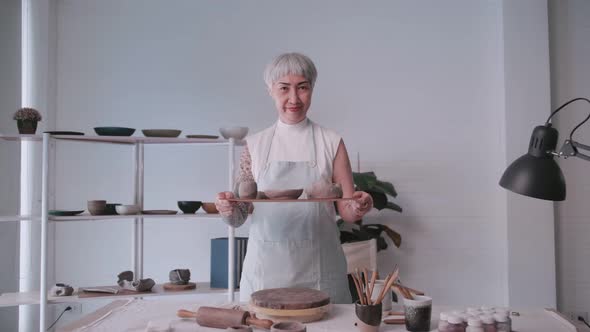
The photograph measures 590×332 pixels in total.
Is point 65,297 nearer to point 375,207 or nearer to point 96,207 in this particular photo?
point 96,207

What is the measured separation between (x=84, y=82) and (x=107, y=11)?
0.57 meters

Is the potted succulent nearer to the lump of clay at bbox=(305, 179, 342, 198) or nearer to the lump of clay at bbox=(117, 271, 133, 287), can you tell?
the lump of clay at bbox=(117, 271, 133, 287)

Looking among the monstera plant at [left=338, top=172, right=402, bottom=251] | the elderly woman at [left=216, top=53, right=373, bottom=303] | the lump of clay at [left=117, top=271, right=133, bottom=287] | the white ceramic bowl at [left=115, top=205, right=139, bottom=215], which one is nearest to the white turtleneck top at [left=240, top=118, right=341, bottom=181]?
the elderly woman at [left=216, top=53, right=373, bottom=303]

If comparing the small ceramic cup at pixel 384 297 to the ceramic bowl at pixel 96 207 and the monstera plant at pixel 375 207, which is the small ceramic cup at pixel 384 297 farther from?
the ceramic bowl at pixel 96 207

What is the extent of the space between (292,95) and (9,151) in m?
2.36

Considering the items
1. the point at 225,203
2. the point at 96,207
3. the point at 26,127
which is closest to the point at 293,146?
the point at 225,203

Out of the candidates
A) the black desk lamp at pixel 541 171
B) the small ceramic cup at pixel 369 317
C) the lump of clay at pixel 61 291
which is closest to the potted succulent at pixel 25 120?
the lump of clay at pixel 61 291

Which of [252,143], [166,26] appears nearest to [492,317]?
[252,143]

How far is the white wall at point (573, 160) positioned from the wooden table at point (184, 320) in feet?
7.11

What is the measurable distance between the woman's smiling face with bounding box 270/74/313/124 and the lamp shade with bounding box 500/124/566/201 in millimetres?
926

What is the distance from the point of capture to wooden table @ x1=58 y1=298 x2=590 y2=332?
5.12 feet

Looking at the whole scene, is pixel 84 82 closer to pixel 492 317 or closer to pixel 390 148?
pixel 390 148

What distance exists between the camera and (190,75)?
382 cm

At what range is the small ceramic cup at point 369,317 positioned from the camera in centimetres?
147
